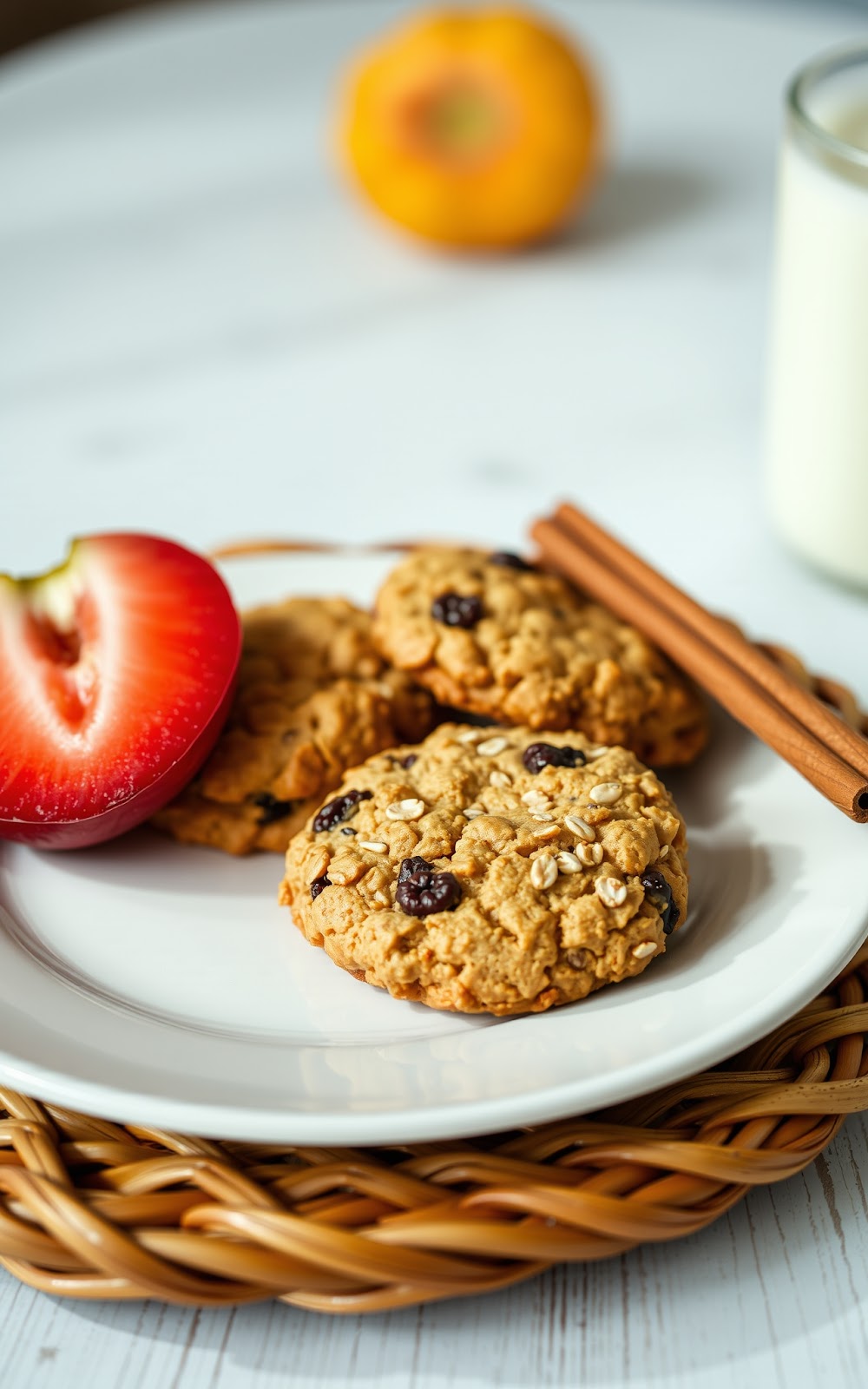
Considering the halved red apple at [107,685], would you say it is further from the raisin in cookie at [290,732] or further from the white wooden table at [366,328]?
the white wooden table at [366,328]

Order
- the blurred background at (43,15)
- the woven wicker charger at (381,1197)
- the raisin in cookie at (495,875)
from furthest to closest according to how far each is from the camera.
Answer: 1. the blurred background at (43,15)
2. the raisin in cookie at (495,875)
3. the woven wicker charger at (381,1197)

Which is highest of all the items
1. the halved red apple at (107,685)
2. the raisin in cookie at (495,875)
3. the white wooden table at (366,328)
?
the halved red apple at (107,685)

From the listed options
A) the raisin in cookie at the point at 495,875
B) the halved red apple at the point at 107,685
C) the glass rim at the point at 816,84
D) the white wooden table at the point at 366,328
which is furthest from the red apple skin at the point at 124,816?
the glass rim at the point at 816,84

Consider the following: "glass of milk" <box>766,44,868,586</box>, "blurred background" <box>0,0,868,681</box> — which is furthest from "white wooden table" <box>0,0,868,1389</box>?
"glass of milk" <box>766,44,868,586</box>

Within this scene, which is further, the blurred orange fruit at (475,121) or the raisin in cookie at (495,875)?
the blurred orange fruit at (475,121)

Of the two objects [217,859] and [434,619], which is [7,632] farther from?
[434,619]

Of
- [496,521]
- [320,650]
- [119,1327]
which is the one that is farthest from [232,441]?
[119,1327]
